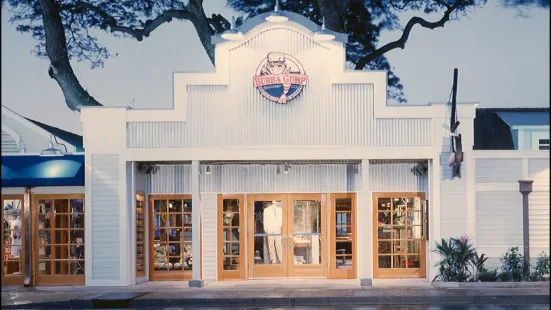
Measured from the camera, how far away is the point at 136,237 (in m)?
18.0

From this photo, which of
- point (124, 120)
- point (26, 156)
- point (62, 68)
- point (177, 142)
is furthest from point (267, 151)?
point (62, 68)

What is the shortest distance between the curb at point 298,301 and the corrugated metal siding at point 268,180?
12.4ft

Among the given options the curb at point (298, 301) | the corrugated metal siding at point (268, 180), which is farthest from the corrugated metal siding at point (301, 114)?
the curb at point (298, 301)

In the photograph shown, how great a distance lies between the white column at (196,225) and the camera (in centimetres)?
1692

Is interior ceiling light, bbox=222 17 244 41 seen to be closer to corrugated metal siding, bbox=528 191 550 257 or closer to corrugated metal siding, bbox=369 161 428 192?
corrugated metal siding, bbox=369 161 428 192

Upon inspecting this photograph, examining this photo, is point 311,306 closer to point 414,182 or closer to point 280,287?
point 280,287

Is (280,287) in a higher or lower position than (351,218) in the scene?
lower

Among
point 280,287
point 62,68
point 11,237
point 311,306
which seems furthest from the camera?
point 62,68

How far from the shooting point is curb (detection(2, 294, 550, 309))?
15211mm

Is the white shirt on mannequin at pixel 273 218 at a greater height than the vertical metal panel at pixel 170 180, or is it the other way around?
the vertical metal panel at pixel 170 180

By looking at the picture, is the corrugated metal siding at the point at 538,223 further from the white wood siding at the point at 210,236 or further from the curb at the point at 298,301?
the white wood siding at the point at 210,236

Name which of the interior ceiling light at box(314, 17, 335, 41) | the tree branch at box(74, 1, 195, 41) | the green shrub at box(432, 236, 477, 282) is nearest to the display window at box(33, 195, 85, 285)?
the interior ceiling light at box(314, 17, 335, 41)

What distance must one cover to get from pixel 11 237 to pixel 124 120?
162 inches

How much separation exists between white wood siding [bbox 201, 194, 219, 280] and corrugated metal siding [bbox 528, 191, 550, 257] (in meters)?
7.48
